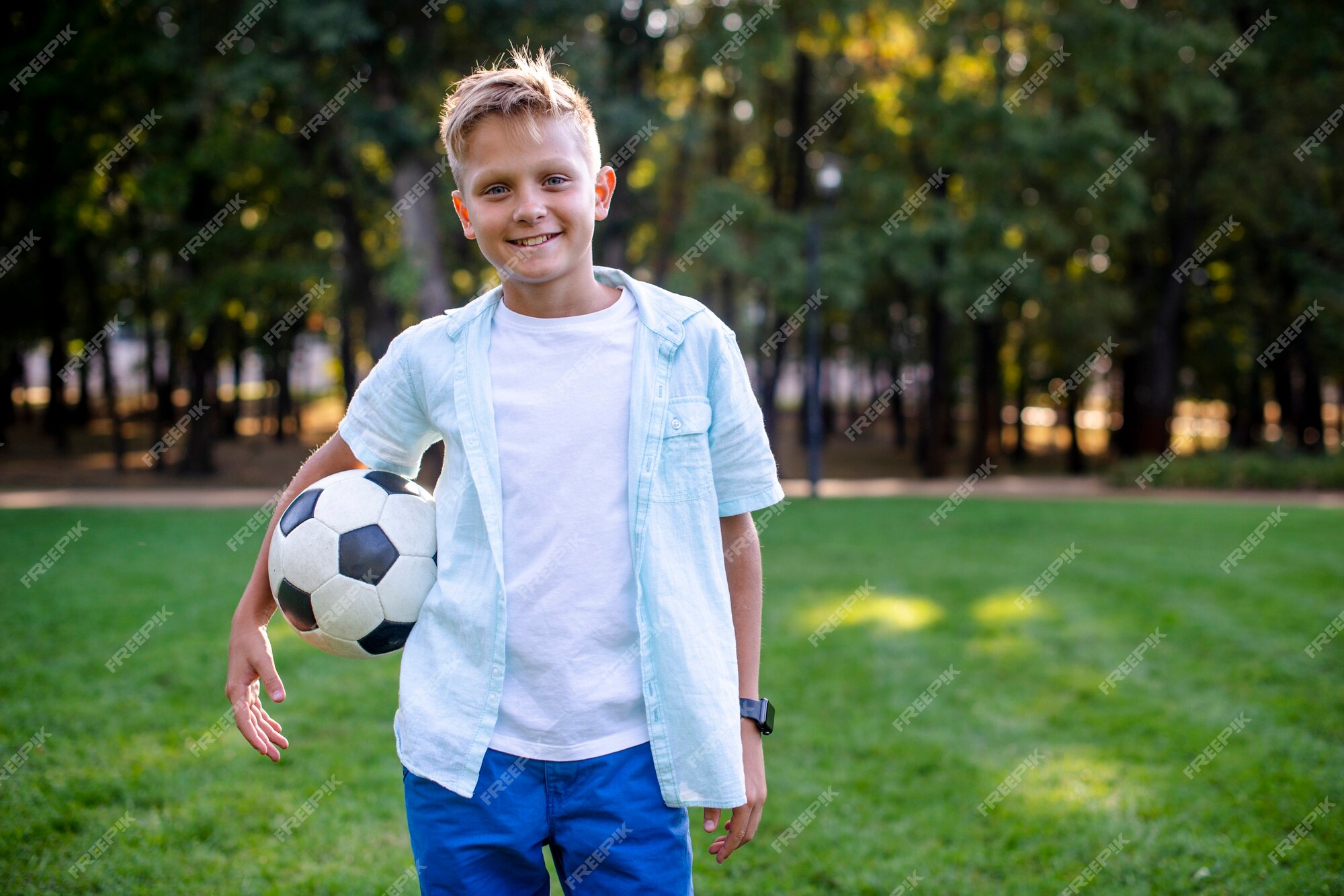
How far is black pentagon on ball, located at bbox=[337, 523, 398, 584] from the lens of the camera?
2.00m

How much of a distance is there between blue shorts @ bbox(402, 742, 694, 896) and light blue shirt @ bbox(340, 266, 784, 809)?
35mm

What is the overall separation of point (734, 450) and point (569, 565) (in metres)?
0.37

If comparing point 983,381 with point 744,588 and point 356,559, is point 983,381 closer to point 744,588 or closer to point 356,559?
point 744,588

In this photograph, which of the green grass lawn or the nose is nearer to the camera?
the nose

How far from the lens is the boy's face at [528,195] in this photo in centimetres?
184

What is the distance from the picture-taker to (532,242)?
1861 millimetres

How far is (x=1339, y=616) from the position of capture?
745 centimetres

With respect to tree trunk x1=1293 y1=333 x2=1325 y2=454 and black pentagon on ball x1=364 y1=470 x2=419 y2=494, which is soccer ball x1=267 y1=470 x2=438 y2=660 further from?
tree trunk x1=1293 y1=333 x2=1325 y2=454

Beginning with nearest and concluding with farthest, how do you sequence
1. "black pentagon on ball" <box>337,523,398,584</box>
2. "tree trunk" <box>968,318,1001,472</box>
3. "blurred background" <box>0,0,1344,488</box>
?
1. "black pentagon on ball" <box>337,523,398,584</box>
2. "blurred background" <box>0,0,1344,488</box>
3. "tree trunk" <box>968,318,1001,472</box>

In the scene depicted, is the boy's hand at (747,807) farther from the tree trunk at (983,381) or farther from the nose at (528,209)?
the tree trunk at (983,381)

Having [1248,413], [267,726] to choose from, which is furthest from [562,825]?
[1248,413]

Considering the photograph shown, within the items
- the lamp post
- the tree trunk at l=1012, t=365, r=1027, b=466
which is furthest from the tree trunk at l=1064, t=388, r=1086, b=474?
the lamp post

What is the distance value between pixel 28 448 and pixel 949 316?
918 inches

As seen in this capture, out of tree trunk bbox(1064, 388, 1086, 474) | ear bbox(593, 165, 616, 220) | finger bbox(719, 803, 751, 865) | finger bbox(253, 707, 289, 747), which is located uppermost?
ear bbox(593, 165, 616, 220)
